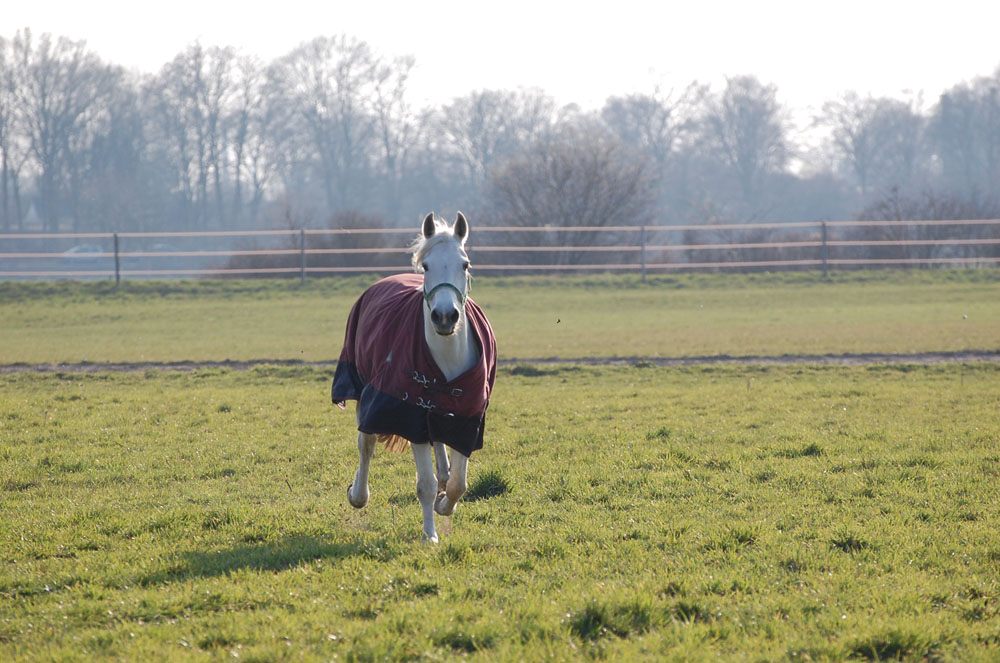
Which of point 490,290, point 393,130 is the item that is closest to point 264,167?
point 393,130

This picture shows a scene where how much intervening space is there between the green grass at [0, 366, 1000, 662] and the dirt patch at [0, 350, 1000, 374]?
447 cm

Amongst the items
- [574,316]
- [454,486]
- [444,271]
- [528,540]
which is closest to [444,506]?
[454,486]

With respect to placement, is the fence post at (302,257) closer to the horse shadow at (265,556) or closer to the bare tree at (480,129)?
the horse shadow at (265,556)

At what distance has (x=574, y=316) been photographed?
2378cm

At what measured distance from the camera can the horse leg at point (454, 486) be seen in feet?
20.4

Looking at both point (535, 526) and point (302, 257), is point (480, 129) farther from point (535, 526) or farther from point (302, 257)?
point (535, 526)

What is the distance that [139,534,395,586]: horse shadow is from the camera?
5.29 metres

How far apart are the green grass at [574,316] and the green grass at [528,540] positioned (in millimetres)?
6488

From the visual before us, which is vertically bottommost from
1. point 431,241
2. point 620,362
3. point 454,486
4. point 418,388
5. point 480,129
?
point 620,362

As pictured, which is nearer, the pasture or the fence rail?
the pasture

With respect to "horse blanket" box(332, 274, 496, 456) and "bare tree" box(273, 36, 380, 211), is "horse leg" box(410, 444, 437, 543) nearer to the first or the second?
"horse blanket" box(332, 274, 496, 456)

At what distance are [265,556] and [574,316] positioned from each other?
18.5m

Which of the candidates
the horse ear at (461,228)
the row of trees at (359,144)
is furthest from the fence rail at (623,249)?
the horse ear at (461,228)

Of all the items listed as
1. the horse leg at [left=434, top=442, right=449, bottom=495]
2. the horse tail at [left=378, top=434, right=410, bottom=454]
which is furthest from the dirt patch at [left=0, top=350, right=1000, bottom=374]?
the horse leg at [left=434, top=442, right=449, bottom=495]
